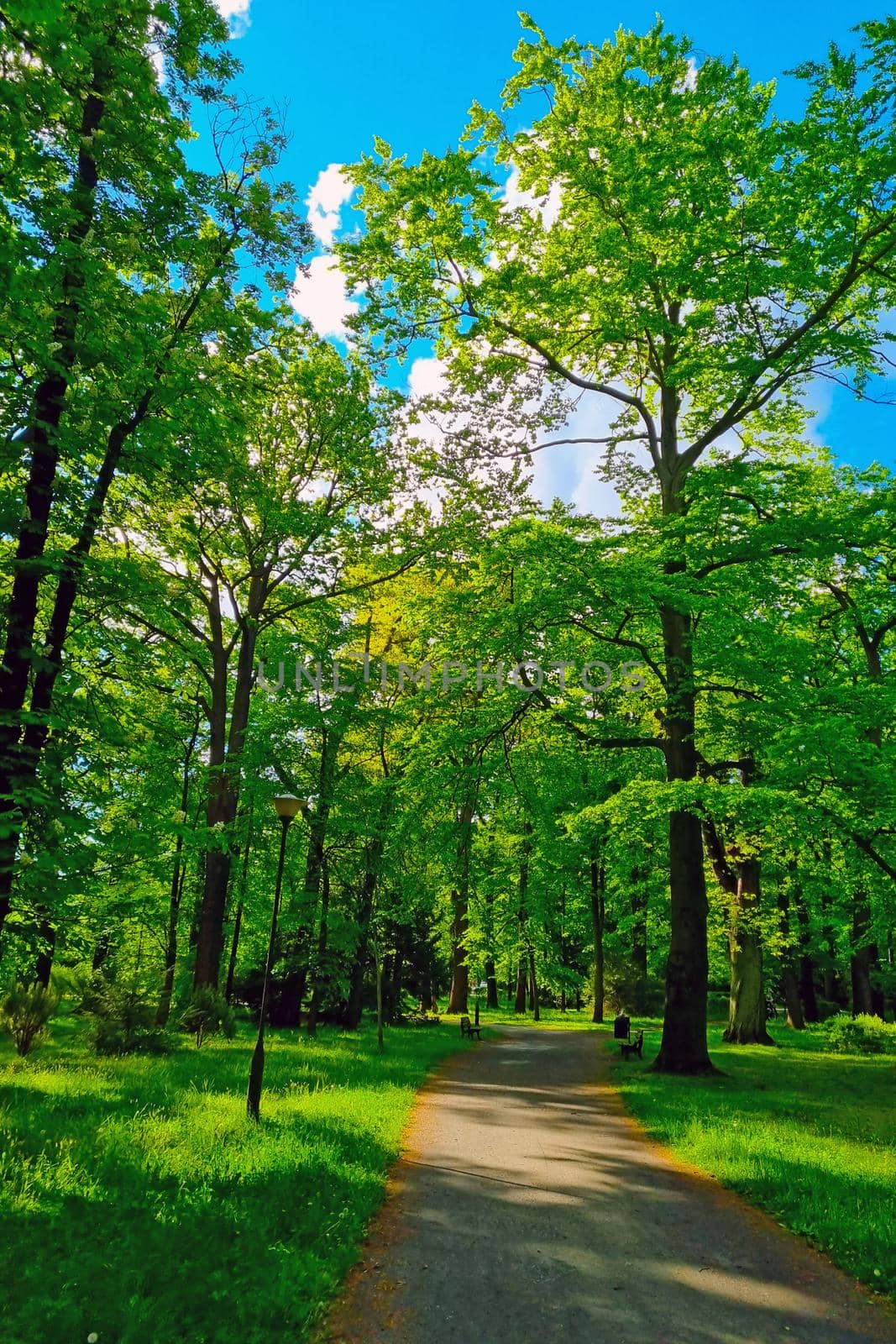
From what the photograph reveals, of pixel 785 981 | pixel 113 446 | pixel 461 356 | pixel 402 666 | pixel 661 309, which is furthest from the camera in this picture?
pixel 785 981

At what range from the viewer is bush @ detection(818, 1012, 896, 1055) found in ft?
63.8

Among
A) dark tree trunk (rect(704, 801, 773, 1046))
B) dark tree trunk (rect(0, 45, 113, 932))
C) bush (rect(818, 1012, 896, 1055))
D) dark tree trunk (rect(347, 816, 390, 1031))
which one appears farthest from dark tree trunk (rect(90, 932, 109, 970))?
bush (rect(818, 1012, 896, 1055))

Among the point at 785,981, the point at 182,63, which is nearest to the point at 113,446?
the point at 182,63

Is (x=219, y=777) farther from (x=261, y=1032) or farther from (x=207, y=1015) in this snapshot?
(x=261, y=1032)

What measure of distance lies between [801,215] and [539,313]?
5.20 metres

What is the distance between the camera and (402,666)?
19.4 m

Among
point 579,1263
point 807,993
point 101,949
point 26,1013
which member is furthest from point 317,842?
point 807,993

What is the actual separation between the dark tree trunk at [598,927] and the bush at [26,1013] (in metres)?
22.0

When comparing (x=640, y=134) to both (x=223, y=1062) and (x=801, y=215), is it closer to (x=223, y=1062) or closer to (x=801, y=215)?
(x=801, y=215)

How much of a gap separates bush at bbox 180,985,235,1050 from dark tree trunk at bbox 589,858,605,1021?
682 inches

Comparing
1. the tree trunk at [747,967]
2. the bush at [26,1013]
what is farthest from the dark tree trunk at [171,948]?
the tree trunk at [747,967]

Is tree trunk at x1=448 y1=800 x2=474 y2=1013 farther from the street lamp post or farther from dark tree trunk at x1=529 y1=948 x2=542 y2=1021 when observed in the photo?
the street lamp post

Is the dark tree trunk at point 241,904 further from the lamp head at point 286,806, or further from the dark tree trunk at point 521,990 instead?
the dark tree trunk at point 521,990

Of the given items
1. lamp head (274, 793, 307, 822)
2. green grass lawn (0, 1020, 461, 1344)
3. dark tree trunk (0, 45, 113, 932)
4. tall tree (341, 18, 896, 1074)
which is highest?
tall tree (341, 18, 896, 1074)
